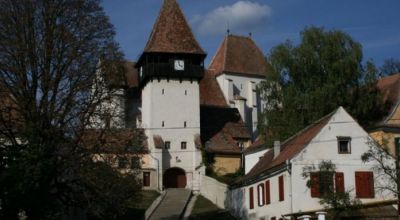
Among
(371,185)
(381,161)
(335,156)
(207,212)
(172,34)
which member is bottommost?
(207,212)

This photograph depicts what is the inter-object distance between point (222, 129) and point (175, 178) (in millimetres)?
8016

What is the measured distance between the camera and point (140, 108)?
7631 cm

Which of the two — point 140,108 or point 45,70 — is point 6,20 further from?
point 140,108

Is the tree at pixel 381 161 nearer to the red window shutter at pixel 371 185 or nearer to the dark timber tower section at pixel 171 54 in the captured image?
the red window shutter at pixel 371 185

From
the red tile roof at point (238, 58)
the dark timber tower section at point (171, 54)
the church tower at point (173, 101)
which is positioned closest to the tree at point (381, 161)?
the church tower at point (173, 101)

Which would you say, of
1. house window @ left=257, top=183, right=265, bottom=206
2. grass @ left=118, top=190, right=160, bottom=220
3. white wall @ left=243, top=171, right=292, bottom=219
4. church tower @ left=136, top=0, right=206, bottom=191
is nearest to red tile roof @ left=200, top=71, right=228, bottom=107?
church tower @ left=136, top=0, right=206, bottom=191

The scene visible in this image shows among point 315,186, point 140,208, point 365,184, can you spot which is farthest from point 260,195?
point 140,208

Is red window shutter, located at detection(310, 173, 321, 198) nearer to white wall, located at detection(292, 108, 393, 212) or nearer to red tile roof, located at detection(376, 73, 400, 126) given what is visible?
white wall, located at detection(292, 108, 393, 212)

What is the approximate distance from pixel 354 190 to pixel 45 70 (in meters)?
18.5

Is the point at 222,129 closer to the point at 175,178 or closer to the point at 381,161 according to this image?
the point at 175,178

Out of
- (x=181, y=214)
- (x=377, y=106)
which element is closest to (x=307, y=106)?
(x=377, y=106)

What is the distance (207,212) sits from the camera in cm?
5341

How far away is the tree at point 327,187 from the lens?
125 ft

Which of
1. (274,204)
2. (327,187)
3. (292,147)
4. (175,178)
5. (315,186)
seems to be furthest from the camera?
(175,178)
